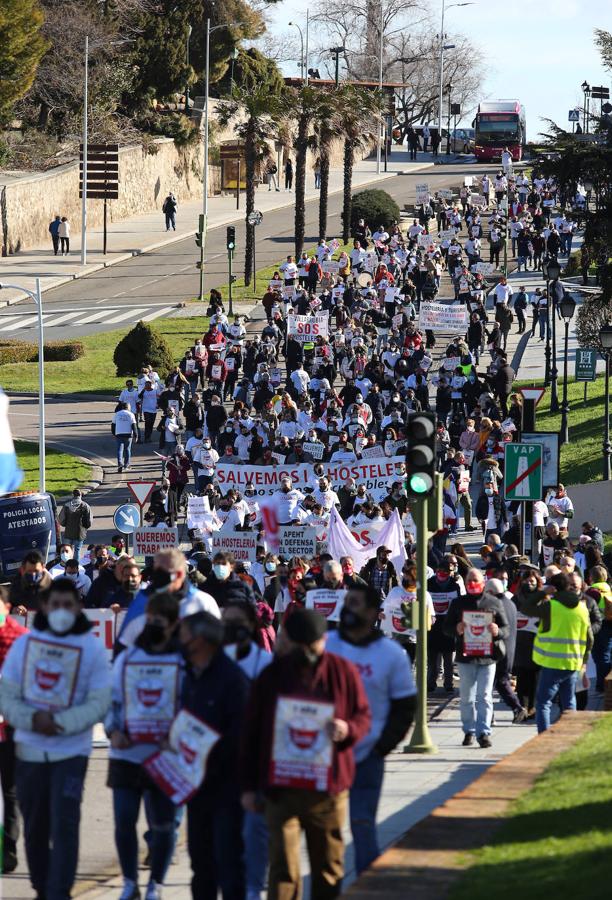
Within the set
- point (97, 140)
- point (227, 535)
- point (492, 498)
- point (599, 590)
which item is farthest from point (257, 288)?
point (599, 590)

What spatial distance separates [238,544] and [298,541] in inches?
50.6

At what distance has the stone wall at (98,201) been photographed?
222ft

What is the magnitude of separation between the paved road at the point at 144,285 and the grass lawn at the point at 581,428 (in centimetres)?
1934

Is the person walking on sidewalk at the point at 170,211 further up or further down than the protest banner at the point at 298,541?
further up

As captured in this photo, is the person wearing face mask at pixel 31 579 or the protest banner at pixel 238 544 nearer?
the person wearing face mask at pixel 31 579

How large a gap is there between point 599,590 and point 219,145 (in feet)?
245

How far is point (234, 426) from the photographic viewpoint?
105 ft

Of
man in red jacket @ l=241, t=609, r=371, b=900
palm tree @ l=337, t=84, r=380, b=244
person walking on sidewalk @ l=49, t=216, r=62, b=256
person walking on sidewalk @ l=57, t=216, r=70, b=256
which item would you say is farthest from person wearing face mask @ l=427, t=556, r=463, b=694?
person walking on sidewalk @ l=49, t=216, r=62, b=256

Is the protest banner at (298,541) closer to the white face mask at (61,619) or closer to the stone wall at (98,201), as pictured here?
the white face mask at (61,619)

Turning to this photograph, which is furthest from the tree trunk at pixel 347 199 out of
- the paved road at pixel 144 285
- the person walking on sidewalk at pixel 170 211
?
the person walking on sidewalk at pixel 170 211

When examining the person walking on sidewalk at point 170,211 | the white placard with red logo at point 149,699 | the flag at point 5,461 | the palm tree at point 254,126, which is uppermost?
the palm tree at point 254,126

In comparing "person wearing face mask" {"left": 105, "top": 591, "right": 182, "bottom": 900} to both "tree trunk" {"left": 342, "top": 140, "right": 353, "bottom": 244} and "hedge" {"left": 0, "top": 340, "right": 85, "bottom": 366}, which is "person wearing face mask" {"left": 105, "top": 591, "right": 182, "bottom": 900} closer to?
"hedge" {"left": 0, "top": 340, "right": 85, "bottom": 366}

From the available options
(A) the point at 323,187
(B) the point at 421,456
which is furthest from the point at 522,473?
(A) the point at 323,187

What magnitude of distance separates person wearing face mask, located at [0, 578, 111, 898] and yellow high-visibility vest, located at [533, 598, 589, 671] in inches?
205
